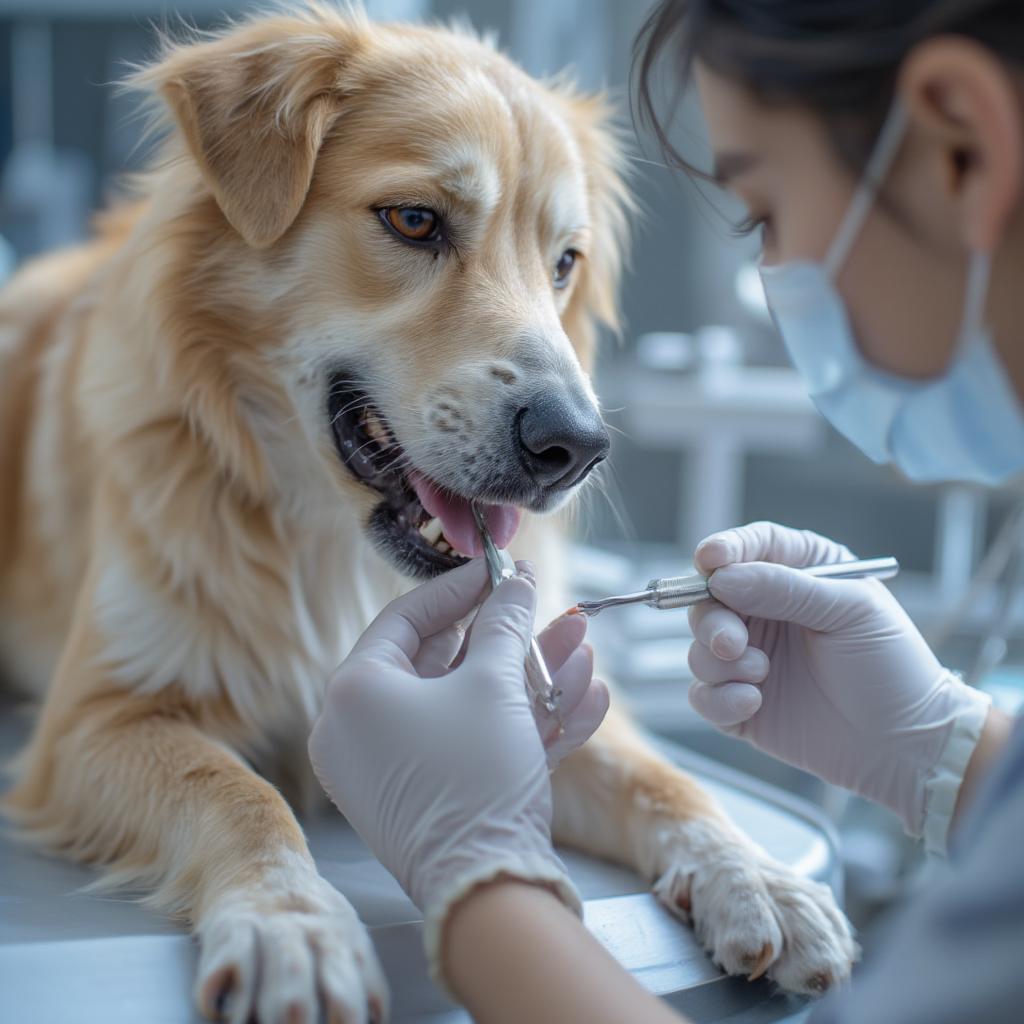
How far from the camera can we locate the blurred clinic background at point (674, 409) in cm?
189

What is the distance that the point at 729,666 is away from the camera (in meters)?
0.88

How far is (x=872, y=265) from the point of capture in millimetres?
653

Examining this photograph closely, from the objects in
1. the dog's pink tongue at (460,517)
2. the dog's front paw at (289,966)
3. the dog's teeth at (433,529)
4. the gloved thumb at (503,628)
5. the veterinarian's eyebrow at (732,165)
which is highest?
the veterinarian's eyebrow at (732,165)

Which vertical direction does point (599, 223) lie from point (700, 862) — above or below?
above

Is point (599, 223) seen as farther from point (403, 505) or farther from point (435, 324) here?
point (403, 505)

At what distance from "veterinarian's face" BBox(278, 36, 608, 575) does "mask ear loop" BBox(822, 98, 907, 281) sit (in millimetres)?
354

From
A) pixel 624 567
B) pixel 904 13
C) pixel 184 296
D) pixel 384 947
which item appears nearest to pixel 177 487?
pixel 184 296

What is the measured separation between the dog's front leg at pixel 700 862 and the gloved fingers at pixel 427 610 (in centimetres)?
29

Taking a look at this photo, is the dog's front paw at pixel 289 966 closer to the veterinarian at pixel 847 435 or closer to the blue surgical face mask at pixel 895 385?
the veterinarian at pixel 847 435

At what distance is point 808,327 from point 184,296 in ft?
2.16

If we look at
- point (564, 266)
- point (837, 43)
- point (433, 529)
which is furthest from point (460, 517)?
point (837, 43)

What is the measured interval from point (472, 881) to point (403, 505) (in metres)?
0.49

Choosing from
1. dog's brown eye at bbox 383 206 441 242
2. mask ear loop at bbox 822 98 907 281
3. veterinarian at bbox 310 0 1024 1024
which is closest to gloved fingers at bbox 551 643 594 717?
veterinarian at bbox 310 0 1024 1024

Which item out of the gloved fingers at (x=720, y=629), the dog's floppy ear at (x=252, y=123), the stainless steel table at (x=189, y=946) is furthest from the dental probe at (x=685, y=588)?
the dog's floppy ear at (x=252, y=123)
